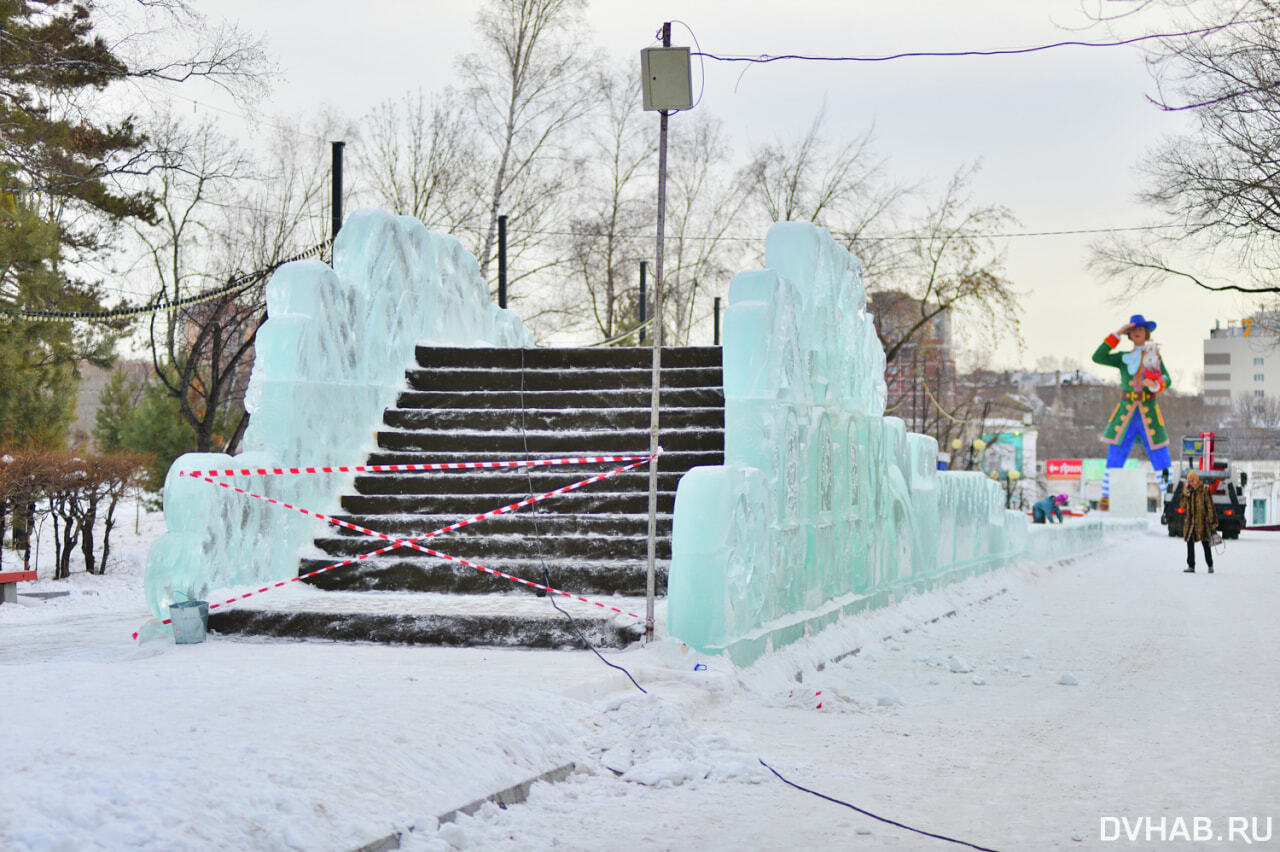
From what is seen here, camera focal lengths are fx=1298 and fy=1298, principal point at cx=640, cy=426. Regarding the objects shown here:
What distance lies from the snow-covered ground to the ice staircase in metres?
0.31

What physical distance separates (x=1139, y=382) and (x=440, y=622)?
24705 millimetres

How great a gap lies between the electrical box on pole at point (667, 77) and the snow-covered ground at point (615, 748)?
11.3 feet

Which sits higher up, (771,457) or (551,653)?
(771,457)

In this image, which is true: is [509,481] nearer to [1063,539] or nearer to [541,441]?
[541,441]

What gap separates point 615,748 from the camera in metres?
6.17

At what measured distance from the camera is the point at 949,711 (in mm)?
7875

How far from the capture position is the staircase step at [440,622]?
8.13 m

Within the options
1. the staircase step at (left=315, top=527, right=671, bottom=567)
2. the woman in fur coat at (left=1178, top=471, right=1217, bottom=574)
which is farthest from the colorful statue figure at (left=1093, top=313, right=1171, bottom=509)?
the staircase step at (left=315, top=527, right=671, bottom=567)

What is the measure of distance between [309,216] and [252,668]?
70.8ft

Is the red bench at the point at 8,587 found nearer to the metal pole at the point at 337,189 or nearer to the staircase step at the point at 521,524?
the staircase step at the point at 521,524

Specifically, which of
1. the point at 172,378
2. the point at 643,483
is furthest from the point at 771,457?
the point at 172,378

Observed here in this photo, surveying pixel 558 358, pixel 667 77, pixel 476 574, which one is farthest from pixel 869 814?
pixel 558 358

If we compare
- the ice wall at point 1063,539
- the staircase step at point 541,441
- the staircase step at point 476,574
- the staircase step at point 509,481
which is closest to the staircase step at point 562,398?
the staircase step at point 541,441

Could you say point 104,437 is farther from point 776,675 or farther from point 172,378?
point 776,675
